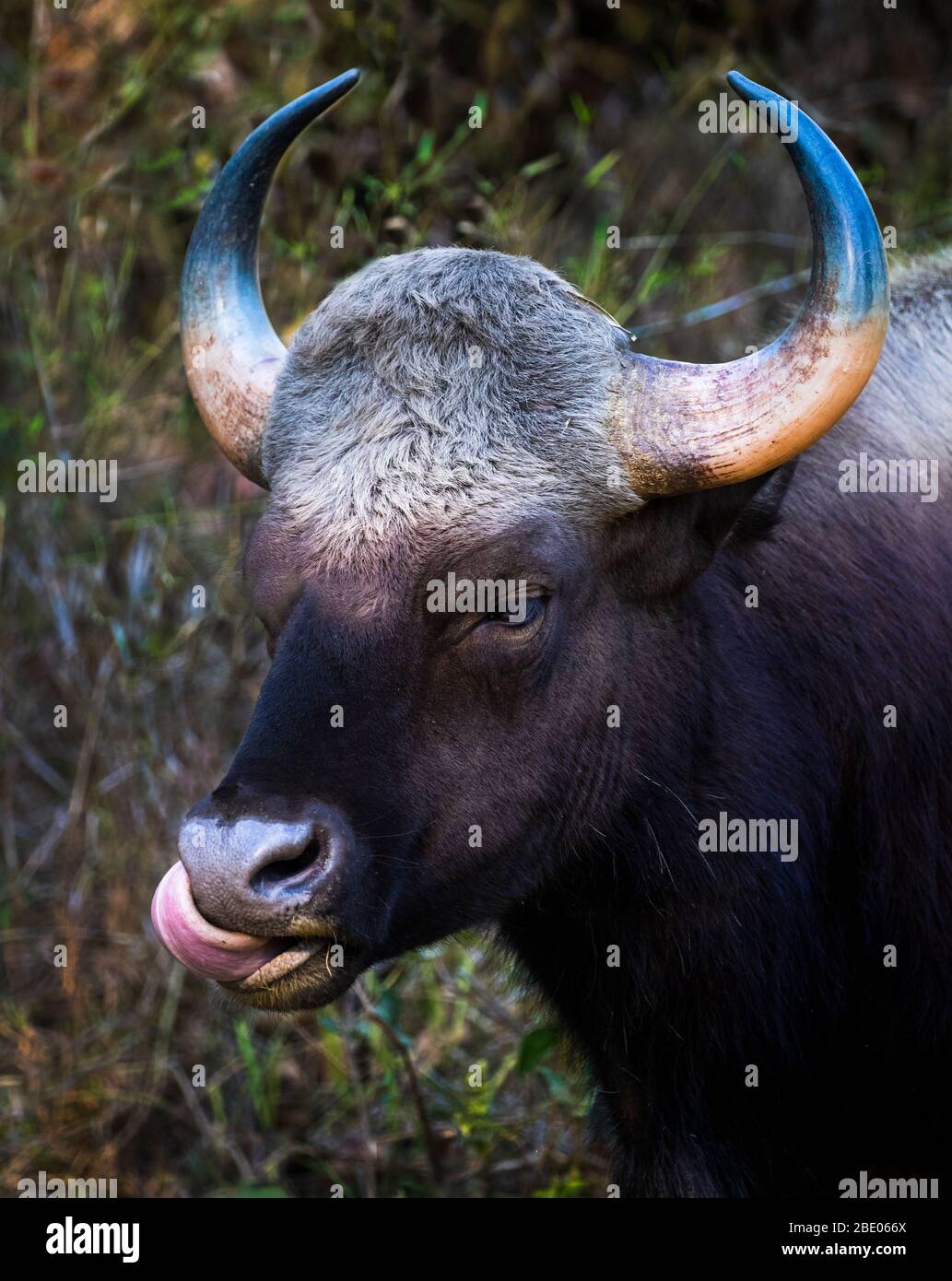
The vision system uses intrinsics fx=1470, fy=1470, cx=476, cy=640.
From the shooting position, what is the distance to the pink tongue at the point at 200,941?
356cm

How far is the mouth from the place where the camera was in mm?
3576

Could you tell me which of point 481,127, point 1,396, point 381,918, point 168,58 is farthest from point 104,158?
point 381,918

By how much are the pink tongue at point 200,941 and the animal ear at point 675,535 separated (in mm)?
1447

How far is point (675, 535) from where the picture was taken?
4203 millimetres

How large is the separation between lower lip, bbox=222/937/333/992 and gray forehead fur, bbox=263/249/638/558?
1.03 m

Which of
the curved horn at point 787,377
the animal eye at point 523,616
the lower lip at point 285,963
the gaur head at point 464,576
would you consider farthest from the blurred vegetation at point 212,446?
the curved horn at point 787,377

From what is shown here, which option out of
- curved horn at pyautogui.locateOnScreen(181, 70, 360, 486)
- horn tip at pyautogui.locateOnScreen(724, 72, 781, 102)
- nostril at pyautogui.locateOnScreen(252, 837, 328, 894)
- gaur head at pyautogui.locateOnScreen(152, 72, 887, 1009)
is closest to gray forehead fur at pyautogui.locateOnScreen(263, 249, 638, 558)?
gaur head at pyautogui.locateOnScreen(152, 72, 887, 1009)

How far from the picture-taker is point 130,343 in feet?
27.6

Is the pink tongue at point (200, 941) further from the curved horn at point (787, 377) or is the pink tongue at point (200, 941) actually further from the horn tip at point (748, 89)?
the horn tip at point (748, 89)

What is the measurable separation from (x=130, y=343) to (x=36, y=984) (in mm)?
3582

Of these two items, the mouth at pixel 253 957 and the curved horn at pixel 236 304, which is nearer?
the mouth at pixel 253 957

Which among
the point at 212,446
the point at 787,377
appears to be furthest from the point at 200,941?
the point at 212,446
